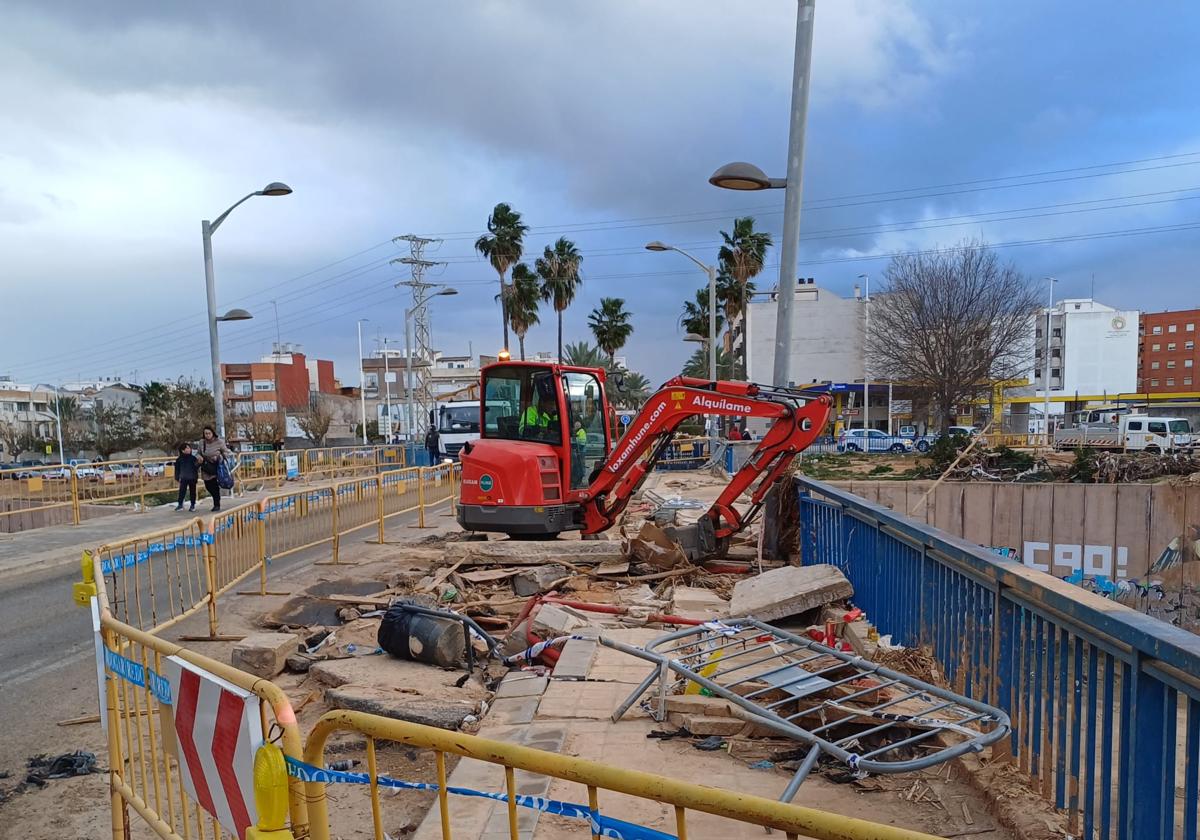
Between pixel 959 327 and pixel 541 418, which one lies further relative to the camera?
pixel 959 327

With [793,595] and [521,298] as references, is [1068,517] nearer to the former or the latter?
[793,595]

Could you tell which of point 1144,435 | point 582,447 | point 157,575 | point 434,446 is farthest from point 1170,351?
point 157,575

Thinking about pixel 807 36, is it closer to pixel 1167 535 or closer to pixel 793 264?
pixel 793 264

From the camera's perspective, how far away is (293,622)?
8.52 meters

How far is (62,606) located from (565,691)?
25.1ft

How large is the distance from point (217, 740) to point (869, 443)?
42175mm

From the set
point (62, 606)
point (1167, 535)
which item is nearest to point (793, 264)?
point (62, 606)

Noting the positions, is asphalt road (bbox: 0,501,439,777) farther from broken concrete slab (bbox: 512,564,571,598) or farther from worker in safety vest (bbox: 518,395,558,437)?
worker in safety vest (bbox: 518,395,558,437)

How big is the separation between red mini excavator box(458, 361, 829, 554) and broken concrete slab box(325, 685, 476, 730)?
5.17 meters

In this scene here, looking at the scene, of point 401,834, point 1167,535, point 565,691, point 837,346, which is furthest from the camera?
point 837,346

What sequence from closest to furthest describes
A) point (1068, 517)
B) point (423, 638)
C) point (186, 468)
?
point (423, 638) < point (1068, 517) < point (186, 468)

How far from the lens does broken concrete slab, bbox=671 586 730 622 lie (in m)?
7.56

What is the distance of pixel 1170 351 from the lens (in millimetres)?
95875

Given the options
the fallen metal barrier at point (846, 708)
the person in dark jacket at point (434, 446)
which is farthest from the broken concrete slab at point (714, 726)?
the person in dark jacket at point (434, 446)
